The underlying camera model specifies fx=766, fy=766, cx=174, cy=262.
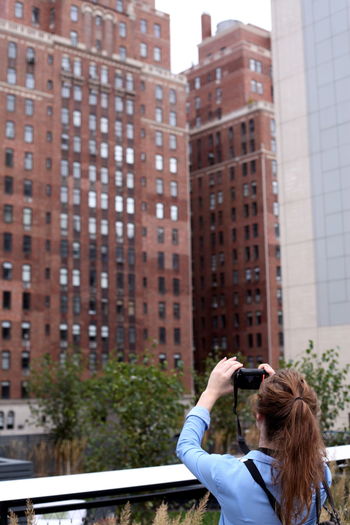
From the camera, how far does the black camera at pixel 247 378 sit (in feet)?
10.5

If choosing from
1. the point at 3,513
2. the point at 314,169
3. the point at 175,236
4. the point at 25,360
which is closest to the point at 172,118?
the point at 175,236

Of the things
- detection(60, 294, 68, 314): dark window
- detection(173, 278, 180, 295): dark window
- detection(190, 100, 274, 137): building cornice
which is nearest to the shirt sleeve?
detection(60, 294, 68, 314): dark window

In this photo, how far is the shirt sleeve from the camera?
118 inches

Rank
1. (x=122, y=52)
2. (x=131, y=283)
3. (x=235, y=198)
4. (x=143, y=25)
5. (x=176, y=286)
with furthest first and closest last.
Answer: (x=235, y=198) → (x=143, y=25) → (x=176, y=286) → (x=122, y=52) → (x=131, y=283)

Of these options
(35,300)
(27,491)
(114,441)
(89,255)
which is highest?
(89,255)

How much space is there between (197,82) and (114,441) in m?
91.6

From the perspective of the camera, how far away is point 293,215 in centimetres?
3350

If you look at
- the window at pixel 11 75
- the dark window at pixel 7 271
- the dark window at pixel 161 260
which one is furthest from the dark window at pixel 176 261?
the window at pixel 11 75

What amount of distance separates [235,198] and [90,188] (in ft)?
84.4

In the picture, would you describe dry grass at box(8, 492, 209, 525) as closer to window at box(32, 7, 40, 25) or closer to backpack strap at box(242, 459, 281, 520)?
backpack strap at box(242, 459, 281, 520)

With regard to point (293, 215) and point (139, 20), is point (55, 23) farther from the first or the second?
point (293, 215)

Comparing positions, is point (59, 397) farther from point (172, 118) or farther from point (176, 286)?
point (172, 118)

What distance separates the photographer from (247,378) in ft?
10.6

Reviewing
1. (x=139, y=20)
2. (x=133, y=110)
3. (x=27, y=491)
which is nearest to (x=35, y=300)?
(x=133, y=110)
